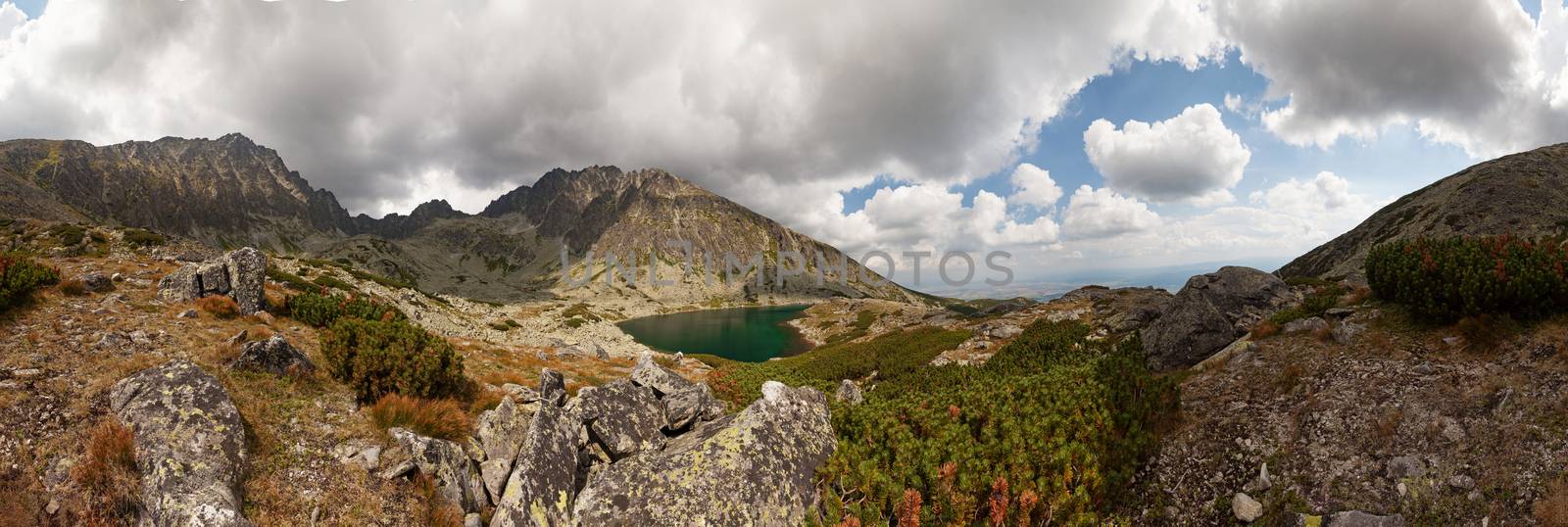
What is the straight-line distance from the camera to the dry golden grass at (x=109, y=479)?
234 inches

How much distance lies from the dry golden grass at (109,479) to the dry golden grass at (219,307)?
10.3 m

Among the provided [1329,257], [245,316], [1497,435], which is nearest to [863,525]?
[1497,435]

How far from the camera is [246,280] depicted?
1686cm

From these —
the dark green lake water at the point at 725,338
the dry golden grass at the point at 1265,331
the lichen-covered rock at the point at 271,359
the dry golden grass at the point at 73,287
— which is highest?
the dry golden grass at the point at 73,287

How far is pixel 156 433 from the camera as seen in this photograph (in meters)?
6.85

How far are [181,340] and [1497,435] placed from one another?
2413 cm

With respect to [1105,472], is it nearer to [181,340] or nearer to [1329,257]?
[181,340]

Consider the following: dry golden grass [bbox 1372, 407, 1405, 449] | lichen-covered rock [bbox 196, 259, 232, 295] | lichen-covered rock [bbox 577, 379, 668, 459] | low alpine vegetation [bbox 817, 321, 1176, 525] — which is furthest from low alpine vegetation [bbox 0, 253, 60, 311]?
dry golden grass [bbox 1372, 407, 1405, 449]

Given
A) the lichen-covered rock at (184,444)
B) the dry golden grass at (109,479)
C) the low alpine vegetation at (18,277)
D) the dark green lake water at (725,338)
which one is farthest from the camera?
the dark green lake water at (725,338)

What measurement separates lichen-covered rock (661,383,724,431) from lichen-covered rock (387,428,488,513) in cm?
383

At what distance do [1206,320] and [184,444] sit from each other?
26563 millimetres

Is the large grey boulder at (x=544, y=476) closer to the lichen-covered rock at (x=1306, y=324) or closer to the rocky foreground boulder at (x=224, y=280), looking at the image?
the rocky foreground boulder at (x=224, y=280)

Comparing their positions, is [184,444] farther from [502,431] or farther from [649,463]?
[649,463]

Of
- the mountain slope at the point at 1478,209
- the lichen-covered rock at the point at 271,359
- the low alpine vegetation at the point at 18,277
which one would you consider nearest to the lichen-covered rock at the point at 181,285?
the low alpine vegetation at the point at 18,277
